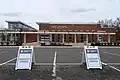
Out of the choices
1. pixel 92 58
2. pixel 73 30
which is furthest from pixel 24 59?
pixel 73 30

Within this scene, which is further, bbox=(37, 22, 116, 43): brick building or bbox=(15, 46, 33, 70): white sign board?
bbox=(37, 22, 116, 43): brick building

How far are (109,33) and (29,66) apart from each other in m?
54.9

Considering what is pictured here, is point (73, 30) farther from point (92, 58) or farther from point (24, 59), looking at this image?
point (24, 59)

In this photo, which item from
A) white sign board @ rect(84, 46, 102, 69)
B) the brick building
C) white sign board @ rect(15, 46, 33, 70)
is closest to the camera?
white sign board @ rect(15, 46, 33, 70)

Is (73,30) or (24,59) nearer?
(24,59)

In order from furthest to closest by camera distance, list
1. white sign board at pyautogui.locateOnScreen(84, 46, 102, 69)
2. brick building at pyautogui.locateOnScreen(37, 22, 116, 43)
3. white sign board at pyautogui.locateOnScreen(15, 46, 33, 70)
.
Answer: brick building at pyautogui.locateOnScreen(37, 22, 116, 43) < white sign board at pyautogui.locateOnScreen(84, 46, 102, 69) < white sign board at pyautogui.locateOnScreen(15, 46, 33, 70)

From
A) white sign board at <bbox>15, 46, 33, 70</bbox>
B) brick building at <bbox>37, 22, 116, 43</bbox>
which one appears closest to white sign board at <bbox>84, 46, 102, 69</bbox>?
white sign board at <bbox>15, 46, 33, 70</bbox>

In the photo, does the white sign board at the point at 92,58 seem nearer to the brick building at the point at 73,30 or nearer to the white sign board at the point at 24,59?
the white sign board at the point at 24,59

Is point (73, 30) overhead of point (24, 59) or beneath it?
overhead

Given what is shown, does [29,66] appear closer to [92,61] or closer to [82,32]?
[92,61]

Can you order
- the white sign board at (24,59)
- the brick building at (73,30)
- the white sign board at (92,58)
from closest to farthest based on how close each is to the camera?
the white sign board at (24,59), the white sign board at (92,58), the brick building at (73,30)

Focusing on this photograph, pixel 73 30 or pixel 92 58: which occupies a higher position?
pixel 73 30

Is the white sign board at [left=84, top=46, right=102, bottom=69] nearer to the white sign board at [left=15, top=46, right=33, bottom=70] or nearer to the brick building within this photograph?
the white sign board at [left=15, top=46, right=33, bottom=70]

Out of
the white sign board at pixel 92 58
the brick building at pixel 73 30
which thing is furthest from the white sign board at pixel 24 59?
the brick building at pixel 73 30
